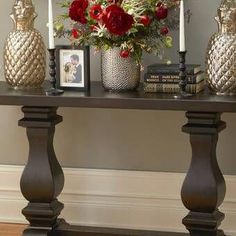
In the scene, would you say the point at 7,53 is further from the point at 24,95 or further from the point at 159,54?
the point at 159,54

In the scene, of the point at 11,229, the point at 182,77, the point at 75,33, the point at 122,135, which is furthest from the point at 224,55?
the point at 11,229

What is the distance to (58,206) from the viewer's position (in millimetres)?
2957

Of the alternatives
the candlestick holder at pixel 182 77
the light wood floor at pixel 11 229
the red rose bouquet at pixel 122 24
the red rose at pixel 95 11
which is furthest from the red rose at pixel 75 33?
the light wood floor at pixel 11 229

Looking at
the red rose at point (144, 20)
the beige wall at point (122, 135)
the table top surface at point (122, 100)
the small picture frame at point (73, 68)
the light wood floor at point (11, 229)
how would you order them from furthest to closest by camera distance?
the light wood floor at point (11, 229), the beige wall at point (122, 135), the small picture frame at point (73, 68), the red rose at point (144, 20), the table top surface at point (122, 100)

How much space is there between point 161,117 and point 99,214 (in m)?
0.52

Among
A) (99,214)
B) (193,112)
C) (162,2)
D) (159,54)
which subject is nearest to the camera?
(193,112)

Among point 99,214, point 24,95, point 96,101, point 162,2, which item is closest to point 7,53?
point 24,95

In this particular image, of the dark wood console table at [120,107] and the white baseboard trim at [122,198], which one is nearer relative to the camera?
the dark wood console table at [120,107]

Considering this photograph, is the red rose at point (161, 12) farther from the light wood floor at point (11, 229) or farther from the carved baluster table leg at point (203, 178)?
the light wood floor at point (11, 229)

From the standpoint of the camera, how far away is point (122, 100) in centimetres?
265

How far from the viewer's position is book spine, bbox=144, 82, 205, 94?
8.96 feet

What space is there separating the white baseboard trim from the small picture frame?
526 millimetres

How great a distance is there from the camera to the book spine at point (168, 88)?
8.96 ft

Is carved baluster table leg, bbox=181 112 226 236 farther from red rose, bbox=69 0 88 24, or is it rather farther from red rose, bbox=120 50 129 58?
red rose, bbox=69 0 88 24
